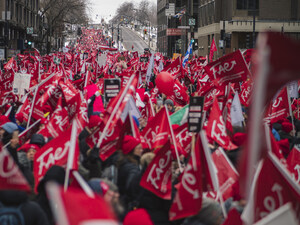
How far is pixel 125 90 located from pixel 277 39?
13.9 ft

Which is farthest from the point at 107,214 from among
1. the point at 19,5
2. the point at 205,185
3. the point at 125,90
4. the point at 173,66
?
the point at 19,5

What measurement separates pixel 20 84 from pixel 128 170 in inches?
321

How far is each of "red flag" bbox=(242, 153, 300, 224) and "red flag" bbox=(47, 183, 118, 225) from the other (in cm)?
150

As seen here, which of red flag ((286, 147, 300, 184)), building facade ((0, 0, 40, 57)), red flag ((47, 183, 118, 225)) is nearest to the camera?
red flag ((47, 183, 118, 225))

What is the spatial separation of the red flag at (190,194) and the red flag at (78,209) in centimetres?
222

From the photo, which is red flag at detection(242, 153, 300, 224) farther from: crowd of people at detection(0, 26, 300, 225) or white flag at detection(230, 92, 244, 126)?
white flag at detection(230, 92, 244, 126)

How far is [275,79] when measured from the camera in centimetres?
270

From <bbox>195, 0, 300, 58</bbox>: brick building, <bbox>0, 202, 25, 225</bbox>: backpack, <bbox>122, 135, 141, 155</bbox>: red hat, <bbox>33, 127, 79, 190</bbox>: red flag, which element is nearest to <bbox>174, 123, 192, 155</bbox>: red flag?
<bbox>122, 135, 141, 155</bbox>: red hat

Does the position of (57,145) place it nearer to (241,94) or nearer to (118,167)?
(118,167)

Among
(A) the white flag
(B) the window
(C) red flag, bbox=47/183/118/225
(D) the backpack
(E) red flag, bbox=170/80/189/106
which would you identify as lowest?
(D) the backpack

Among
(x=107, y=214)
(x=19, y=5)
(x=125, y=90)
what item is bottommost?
(x=107, y=214)

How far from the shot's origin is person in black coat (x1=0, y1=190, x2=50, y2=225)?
177 inches

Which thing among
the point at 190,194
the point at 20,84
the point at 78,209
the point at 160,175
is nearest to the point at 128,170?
the point at 160,175

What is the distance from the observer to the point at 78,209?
2.87 metres
